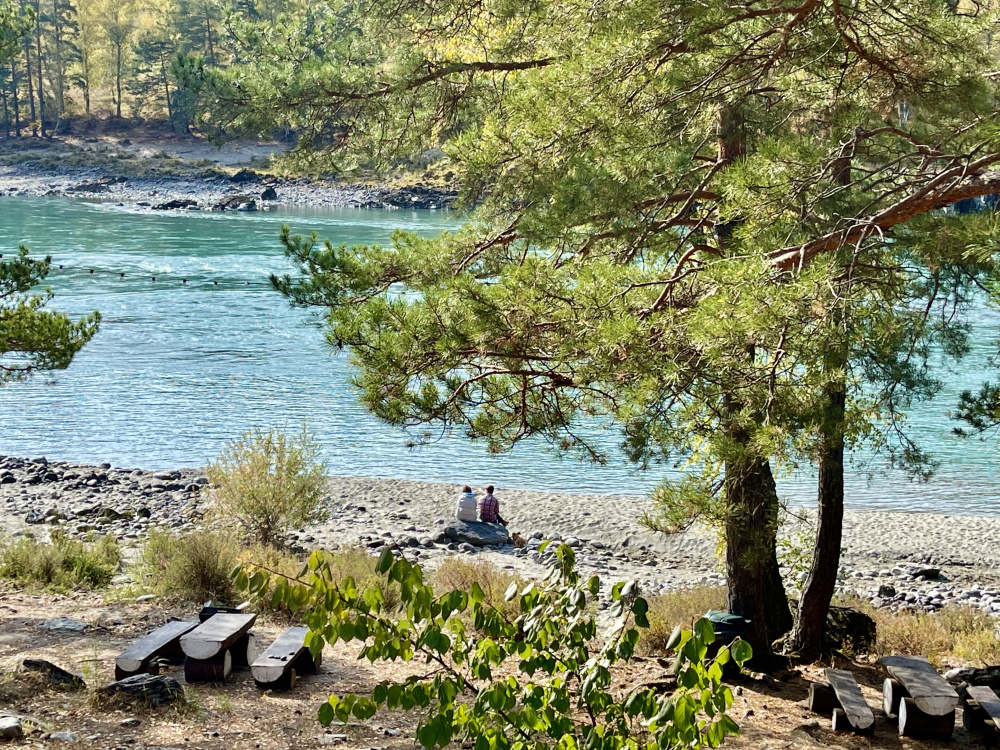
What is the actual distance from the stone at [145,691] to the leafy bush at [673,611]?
3.68 meters

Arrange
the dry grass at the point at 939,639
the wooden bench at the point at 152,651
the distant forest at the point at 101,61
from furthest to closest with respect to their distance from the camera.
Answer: the distant forest at the point at 101,61
the dry grass at the point at 939,639
the wooden bench at the point at 152,651

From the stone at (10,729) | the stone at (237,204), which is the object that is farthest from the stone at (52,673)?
the stone at (237,204)

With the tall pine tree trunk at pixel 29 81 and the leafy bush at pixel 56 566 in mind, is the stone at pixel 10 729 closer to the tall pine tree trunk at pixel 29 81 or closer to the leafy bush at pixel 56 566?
the leafy bush at pixel 56 566

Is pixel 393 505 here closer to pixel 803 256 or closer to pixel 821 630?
pixel 821 630

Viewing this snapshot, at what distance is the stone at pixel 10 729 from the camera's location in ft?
15.3

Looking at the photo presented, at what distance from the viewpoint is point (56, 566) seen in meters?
9.34

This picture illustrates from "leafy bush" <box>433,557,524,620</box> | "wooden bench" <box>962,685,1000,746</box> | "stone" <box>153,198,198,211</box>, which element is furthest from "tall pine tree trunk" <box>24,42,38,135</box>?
"wooden bench" <box>962,685,1000,746</box>

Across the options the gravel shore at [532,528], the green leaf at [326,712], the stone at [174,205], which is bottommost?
the gravel shore at [532,528]

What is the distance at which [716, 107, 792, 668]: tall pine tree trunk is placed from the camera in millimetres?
6691

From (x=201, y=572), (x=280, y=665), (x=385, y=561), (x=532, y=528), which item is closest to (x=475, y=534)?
(x=532, y=528)

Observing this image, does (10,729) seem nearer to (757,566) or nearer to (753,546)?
(753,546)

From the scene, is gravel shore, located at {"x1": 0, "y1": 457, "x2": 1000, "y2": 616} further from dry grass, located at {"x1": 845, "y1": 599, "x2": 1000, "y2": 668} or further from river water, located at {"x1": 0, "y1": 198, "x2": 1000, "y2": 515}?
dry grass, located at {"x1": 845, "y1": 599, "x2": 1000, "y2": 668}

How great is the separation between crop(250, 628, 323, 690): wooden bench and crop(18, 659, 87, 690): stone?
0.94 meters

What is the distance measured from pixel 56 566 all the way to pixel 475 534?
6.24 meters
